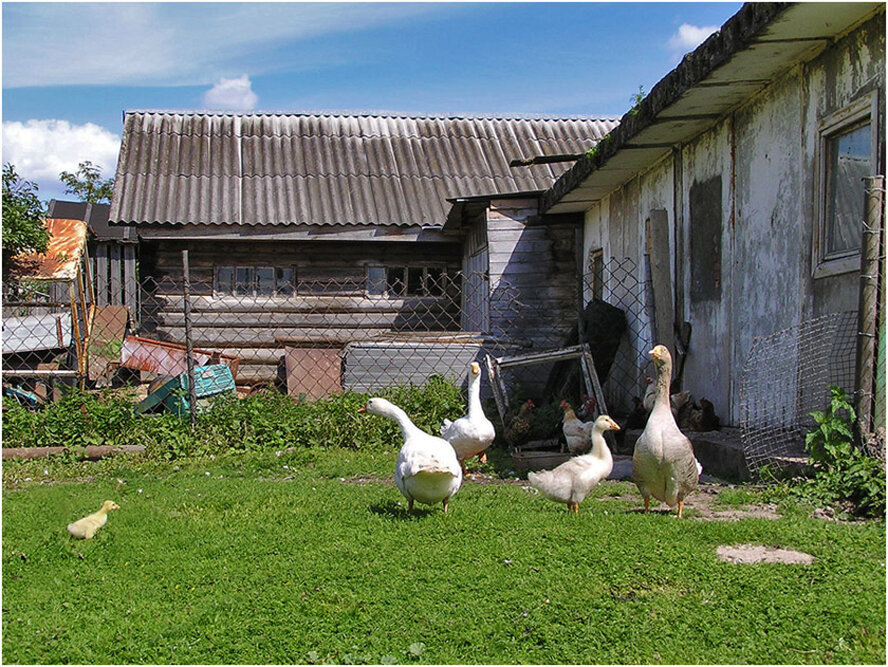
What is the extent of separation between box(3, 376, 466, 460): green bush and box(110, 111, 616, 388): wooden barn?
4.08 metres

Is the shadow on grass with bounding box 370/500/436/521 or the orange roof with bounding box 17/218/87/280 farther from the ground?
the orange roof with bounding box 17/218/87/280

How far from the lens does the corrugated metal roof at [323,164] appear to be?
647 inches

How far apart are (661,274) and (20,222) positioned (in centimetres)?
936

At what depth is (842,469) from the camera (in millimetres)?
5691

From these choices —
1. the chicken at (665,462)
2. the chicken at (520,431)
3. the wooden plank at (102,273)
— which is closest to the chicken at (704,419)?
the chicken at (520,431)

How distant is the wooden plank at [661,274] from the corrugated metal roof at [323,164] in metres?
7.18

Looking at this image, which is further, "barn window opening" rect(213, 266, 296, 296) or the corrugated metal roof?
"barn window opening" rect(213, 266, 296, 296)

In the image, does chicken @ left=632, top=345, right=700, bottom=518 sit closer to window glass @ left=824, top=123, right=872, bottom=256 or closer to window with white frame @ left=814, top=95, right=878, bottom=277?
window with white frame @ left=814, top=95, right=878, bottom=277

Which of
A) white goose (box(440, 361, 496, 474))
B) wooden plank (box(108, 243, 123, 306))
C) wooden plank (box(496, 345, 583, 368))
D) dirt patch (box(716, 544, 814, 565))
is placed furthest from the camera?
wooden plank (box(108, 243, 123, 306))

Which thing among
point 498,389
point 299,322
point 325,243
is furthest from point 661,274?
point 325,243

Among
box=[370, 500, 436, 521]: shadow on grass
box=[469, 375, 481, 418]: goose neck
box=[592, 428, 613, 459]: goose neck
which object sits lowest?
box=[370, 500, 436, 521]: shadow on grass

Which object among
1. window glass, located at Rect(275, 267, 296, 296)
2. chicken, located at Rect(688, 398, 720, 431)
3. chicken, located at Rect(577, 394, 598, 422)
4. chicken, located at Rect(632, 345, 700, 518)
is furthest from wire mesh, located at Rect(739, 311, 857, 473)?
window glass, located at Rect(275, 267, 296, 296)

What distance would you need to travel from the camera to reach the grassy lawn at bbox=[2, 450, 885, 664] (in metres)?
3.74

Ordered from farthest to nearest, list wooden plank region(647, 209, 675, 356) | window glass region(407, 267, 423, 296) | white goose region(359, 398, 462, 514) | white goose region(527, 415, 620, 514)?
window glass region(407, 267, 423, 296)
wooden plank region(647, 209, 675, 356)
white goose region(527, 415, 620, 514)
white goose region(359, 398, 462, 514)
